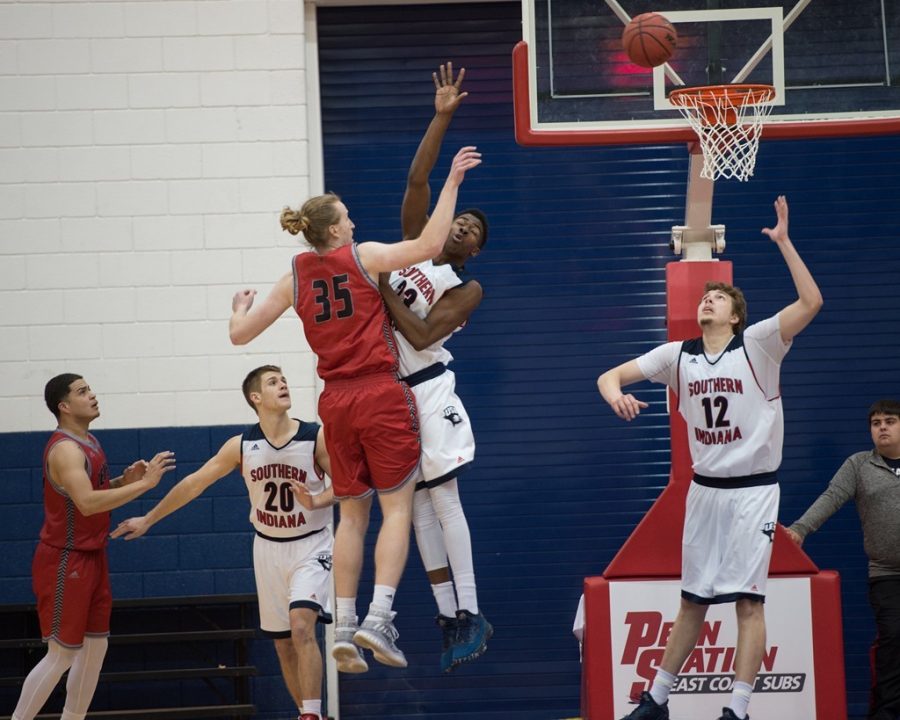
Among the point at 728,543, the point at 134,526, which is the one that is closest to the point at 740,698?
the point at 728,543

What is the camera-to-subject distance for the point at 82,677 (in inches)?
299

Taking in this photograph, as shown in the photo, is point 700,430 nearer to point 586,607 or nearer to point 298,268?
point 586,607

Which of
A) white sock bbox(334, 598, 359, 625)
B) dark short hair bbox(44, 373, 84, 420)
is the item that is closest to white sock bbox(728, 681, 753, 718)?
white sock bbox(334, 598, 359, 625)

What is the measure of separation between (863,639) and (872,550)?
1.62 metres

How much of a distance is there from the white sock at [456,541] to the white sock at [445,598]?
0.21ft

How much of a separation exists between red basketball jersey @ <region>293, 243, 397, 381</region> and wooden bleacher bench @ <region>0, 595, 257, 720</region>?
3.02 metres

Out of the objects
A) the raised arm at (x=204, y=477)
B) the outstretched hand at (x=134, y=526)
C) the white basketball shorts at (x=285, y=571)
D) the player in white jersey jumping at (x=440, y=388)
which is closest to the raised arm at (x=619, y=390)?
the player in white jersey jumping at (x=440, y=388)

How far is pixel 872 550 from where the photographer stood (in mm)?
7828

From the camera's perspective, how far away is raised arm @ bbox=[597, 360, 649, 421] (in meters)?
6.09

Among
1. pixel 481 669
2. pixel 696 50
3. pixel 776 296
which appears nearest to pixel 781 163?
pixel 776 296

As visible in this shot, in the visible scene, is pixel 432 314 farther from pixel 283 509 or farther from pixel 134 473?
pixel 134 473

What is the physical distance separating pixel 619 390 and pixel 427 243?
139cm

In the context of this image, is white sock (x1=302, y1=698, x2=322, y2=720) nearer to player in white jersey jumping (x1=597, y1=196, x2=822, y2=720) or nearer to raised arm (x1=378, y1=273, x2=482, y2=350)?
player in white jersey jumping (x1=597, y1=196, x2=822, y2=720)

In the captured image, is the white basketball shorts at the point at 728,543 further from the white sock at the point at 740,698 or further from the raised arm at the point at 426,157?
the raised arm at the point at 426,157
